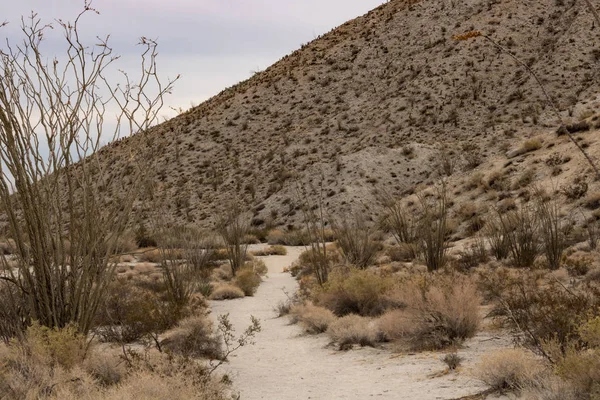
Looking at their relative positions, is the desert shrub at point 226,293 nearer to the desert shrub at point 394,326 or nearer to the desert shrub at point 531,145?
the desert shrub at point 394,326

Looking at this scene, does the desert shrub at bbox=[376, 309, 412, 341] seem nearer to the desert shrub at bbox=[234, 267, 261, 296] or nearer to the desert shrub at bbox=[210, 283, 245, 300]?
the desert shrub at bbox=[210, 283, 245, 300]

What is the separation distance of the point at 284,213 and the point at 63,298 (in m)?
24.5

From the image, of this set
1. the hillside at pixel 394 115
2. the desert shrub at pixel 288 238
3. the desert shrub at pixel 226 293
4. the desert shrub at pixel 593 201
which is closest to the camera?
the desert shrub at pixel 226 293

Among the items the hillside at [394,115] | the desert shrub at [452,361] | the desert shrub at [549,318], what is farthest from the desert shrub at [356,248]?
the desert shrub at [452,361]

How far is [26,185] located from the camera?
258 inches

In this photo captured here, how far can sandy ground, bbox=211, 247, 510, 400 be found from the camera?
6479mm

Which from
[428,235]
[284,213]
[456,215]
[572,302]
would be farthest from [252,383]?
[284,213]

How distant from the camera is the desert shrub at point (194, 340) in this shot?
8.39 metres

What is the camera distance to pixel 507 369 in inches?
229

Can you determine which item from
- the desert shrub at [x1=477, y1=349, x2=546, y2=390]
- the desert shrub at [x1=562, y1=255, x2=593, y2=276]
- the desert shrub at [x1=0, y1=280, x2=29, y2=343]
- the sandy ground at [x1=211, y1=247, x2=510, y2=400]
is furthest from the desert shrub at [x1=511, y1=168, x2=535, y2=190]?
the desert shrub at [x1=0, y1=280, x2=29, y2=343]

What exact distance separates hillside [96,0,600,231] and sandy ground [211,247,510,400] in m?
15.9

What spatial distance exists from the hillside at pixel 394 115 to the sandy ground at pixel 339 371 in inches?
626

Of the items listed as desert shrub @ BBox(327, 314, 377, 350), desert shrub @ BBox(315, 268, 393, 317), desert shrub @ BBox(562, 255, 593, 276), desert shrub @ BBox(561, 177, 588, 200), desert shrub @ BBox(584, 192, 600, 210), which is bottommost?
desert shrub @ BBox(562, 255, 593, 276)

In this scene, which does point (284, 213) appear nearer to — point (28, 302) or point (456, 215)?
point (456, 215)
